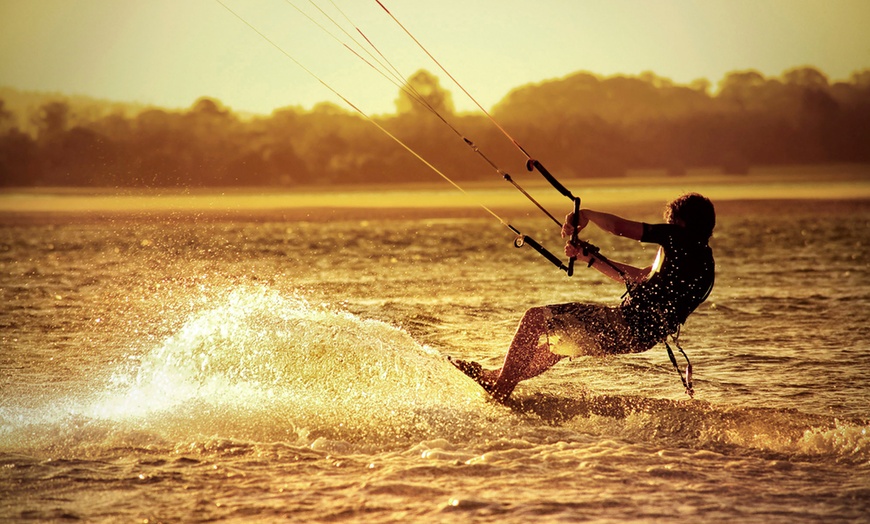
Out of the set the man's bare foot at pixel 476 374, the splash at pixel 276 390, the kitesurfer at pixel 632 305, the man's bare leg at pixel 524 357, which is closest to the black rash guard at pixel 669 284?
the kitesurfer at pixel 632 305

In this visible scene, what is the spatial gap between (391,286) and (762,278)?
8819 mm

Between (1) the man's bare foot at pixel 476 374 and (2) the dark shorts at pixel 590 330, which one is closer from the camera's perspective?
(2) the dark shorts at pixel 590 330

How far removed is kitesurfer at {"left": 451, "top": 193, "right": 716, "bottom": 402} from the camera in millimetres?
6750

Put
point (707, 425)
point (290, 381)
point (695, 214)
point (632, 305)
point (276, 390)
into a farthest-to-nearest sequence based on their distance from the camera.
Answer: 1. point (290, 381)
2. point (276, 390)
3. point (707, 425)
4. point (632, 305)
5. point (695, 214)

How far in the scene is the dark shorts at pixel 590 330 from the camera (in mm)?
7070

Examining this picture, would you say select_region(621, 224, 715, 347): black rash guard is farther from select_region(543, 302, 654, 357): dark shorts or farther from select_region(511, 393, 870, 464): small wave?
select_region(511, 393, 870, 464): small wave

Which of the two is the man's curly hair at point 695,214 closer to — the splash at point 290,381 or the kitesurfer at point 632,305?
the kitesurfer at point 632,305

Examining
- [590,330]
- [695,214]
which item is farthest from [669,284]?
[590,330]

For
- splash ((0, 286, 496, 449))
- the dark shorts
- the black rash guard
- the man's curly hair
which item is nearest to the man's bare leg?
the dark shorts

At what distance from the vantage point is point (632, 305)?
700 cm

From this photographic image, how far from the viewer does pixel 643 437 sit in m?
6.98

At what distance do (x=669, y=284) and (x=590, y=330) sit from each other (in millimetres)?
705

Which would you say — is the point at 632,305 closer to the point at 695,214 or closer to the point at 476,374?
the point at 695,214

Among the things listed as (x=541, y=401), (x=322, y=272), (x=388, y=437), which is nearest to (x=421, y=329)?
(x=541, y=401)
